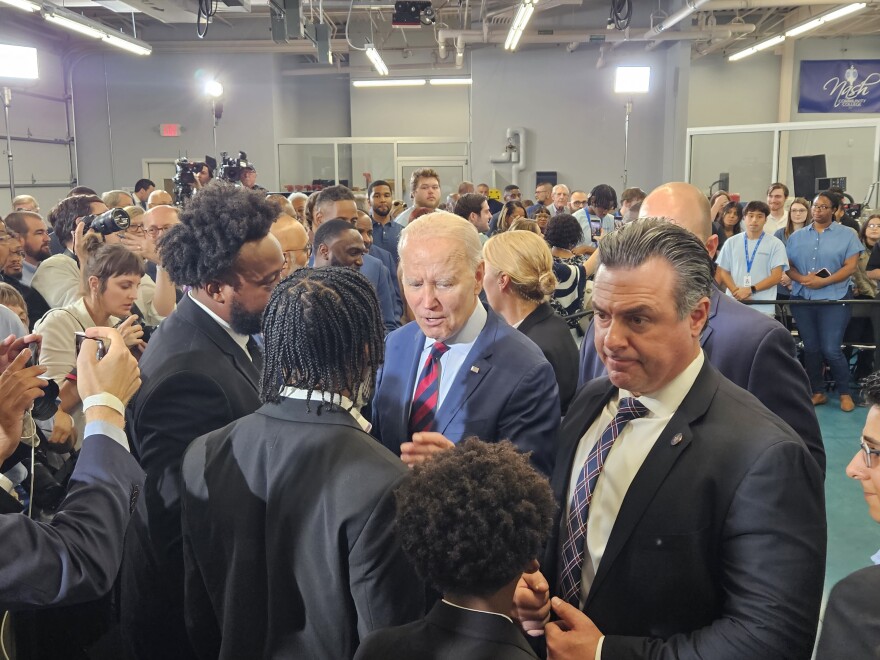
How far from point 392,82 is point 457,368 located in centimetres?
1470

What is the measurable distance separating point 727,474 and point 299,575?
84 centimetres

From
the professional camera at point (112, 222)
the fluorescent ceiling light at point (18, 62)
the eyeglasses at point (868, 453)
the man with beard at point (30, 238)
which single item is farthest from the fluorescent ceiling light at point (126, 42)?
the eyeglasses at point (868, 453)

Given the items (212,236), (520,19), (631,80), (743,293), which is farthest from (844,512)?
(631,80)

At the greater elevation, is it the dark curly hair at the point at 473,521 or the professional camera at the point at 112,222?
the professional camera at the point at 112,222

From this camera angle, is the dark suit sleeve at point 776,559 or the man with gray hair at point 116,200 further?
the man with gray hair at point 116,200

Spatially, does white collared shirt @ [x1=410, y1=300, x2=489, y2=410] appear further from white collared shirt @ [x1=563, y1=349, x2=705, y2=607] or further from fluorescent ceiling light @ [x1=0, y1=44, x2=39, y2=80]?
fluorescent ceiling light @ [x1=0, y1=44, x2=39, y2=80]

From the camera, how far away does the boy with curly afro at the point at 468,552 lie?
3.75 feet

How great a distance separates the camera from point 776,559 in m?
1.21

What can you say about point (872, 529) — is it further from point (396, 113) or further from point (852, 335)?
point (396, 113)

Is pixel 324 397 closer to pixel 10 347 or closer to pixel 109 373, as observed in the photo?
pixel 109 373

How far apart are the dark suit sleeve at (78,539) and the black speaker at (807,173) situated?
967 centimetres

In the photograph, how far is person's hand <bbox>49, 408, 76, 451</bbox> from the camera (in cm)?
260

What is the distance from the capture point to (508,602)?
119 centimetres

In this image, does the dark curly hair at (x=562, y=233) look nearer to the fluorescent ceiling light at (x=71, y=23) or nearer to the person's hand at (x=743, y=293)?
the person's hand at (x=743, y=293)
